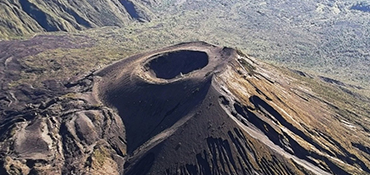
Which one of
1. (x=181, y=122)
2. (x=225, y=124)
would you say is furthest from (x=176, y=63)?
(x=225, y=124)

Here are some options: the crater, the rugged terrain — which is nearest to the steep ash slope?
the rugged terrain

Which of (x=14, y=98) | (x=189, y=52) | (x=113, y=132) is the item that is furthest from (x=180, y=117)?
(x=14, y=98)

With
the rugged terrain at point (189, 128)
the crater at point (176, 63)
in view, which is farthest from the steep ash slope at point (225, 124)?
the crater at point (176, 63)

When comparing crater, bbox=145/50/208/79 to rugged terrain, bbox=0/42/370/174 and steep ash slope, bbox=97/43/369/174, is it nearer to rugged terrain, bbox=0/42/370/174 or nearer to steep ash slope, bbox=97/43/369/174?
rugged terrain, bbox=0/42/370/174

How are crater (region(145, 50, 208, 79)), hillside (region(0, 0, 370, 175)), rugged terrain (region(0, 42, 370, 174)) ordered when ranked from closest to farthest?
rugged terrain (region(0, 42, 370, 174)), hillside (region(0, 0, 370, 175)), crater (region(145, 50, 208, 79))

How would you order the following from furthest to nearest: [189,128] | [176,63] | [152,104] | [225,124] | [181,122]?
1. [176,63]
2. [152,104]
3. [181,122]
4. [225,124]
5. [189,128]

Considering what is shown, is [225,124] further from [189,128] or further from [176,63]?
[176,63]

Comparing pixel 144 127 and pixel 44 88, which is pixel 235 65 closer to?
pixel 144 127
